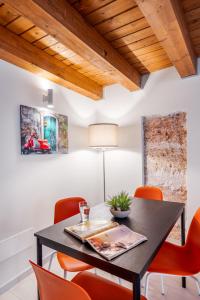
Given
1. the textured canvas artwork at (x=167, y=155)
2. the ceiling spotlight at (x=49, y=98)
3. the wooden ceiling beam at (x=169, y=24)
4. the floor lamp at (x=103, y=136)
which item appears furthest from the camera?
the floor lamp at (x=103, y=136)

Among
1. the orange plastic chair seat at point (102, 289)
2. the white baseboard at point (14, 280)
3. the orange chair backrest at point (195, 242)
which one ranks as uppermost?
the orange chair backrest at point (195, 242)

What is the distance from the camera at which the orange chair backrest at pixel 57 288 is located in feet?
2.54

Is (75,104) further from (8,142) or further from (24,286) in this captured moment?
(24,286)

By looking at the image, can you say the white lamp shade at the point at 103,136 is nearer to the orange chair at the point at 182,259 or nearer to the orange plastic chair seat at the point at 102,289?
the orange chair at the point at 182,259

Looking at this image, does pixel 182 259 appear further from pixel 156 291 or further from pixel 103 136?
pixel 103 136

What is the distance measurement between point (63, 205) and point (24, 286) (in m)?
0.85

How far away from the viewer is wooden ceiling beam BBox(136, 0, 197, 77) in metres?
1.25

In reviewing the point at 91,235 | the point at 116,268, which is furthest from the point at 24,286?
the point at 116,268

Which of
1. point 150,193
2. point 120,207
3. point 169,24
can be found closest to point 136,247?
point 120,207

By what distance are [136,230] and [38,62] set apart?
1.81 metres

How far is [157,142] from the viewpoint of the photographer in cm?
274

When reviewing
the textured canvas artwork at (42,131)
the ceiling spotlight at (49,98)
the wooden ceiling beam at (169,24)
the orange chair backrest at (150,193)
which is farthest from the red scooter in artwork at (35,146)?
the wooden ceiling beam at (169,24)

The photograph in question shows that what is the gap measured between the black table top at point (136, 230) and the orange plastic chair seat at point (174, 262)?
301 millimetres

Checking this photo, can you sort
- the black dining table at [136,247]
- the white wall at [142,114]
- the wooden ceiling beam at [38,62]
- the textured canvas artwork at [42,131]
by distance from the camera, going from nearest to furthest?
the black dining table at [136,247], the wooden ceiling beam at [38,62], the textured canvas artwork at [42,131], the white wall at [142,114]
